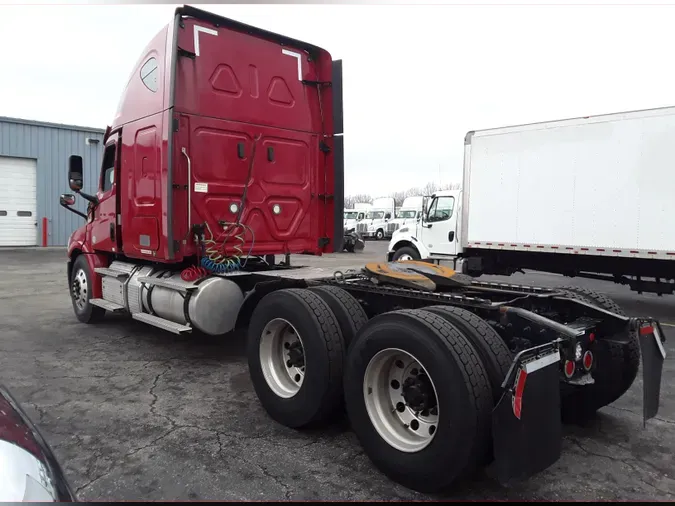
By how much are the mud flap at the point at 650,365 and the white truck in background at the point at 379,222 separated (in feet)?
111

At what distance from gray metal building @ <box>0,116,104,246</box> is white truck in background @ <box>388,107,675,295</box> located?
16610 mm

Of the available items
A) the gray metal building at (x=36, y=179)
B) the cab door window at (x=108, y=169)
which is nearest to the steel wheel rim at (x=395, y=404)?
the cab door window at (x=108, y=169)

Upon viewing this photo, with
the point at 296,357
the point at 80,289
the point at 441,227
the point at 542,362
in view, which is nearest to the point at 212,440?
the point at 296,357

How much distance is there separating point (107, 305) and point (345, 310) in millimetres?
4062

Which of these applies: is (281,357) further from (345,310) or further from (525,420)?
(525,420)

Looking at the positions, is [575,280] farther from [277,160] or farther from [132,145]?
[132,145]

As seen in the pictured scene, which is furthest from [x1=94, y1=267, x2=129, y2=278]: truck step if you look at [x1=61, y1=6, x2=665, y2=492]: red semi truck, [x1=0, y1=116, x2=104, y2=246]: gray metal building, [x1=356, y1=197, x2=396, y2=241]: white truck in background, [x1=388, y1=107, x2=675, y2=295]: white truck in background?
[x1=356, y1=197, x2=396, y2=241]: white truck in background

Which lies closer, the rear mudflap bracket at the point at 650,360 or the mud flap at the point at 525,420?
the mud flap at the point at 525,420

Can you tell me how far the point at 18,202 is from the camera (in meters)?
21.1

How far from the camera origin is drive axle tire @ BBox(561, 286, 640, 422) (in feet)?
11.4

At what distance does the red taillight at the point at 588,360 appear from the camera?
3.29 metres

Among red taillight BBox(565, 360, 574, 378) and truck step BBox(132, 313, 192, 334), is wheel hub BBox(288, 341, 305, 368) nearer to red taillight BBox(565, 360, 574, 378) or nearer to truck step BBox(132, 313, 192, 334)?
truck step BBox(132, 313, 192, 334)

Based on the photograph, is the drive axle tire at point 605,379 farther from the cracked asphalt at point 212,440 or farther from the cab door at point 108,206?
the cab door at point 108,206

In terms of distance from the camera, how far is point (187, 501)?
2.88 m
